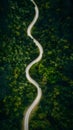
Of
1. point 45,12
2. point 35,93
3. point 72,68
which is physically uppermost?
point 45,12

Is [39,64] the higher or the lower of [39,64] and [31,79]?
the higher

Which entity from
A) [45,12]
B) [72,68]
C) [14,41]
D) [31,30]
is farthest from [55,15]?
[72,68]

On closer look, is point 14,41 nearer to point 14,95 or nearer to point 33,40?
point 33,40

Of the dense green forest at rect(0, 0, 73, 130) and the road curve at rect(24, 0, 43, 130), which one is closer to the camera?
the road curve at rect(24, 0, 43, 130)

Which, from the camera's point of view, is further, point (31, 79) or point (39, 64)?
point (39, 64)

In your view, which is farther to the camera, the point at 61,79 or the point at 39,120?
the point at 61,79

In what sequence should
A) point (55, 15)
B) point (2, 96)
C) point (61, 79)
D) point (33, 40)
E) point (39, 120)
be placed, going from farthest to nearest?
point (55, 15) → point (33, 40) → point (61, 79) → point (2, 96) → point (39, 120)

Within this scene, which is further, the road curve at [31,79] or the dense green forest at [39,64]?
the dense green forest at [39,64]

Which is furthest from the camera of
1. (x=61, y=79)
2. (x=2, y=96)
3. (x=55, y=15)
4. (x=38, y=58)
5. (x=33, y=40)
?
(x=55, y=15)
